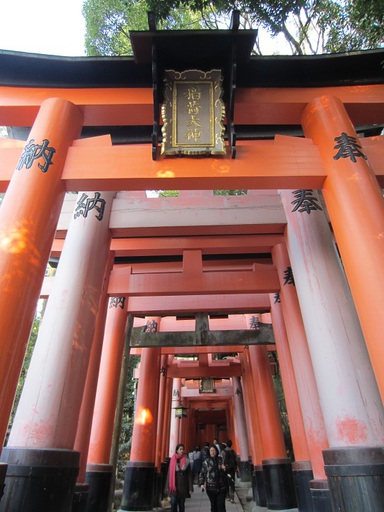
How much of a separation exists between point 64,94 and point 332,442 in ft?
17.1

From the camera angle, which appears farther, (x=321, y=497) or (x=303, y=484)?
(x=303, y=484)

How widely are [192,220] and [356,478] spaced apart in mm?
4153

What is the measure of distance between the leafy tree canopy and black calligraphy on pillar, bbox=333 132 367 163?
1850 mm

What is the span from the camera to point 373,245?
3246 mm

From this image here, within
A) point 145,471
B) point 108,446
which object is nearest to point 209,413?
point 145,471

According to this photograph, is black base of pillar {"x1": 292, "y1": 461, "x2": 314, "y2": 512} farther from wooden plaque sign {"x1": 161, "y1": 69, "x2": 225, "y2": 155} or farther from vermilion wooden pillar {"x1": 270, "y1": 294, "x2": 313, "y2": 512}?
wooden plaque sign {"x1": 161, "y1": 69, "x2": 225, "y2": 155}

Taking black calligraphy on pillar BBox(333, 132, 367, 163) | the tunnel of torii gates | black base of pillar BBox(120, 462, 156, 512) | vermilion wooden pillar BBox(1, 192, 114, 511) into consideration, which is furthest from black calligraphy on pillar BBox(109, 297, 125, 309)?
black calligraphy on pillar BBox(333, 132, 367, 163)

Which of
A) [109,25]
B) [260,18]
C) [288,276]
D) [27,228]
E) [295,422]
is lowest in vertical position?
[295,422]

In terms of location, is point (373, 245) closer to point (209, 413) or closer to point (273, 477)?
point (273, 477)

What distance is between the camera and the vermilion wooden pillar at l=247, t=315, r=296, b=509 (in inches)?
305

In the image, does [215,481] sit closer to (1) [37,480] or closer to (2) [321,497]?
(2) [321,497]

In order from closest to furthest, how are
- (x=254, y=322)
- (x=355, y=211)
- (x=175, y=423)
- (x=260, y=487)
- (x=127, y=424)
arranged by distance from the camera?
1. (x=355, y=211)
2. (x=260, y=487)
3. (x=254, y=322)
4. (x=127, y=424)
5. (x=175, y=423)

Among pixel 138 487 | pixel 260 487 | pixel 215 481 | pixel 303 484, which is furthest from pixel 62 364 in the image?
pixel 260 487

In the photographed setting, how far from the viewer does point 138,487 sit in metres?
8.66
